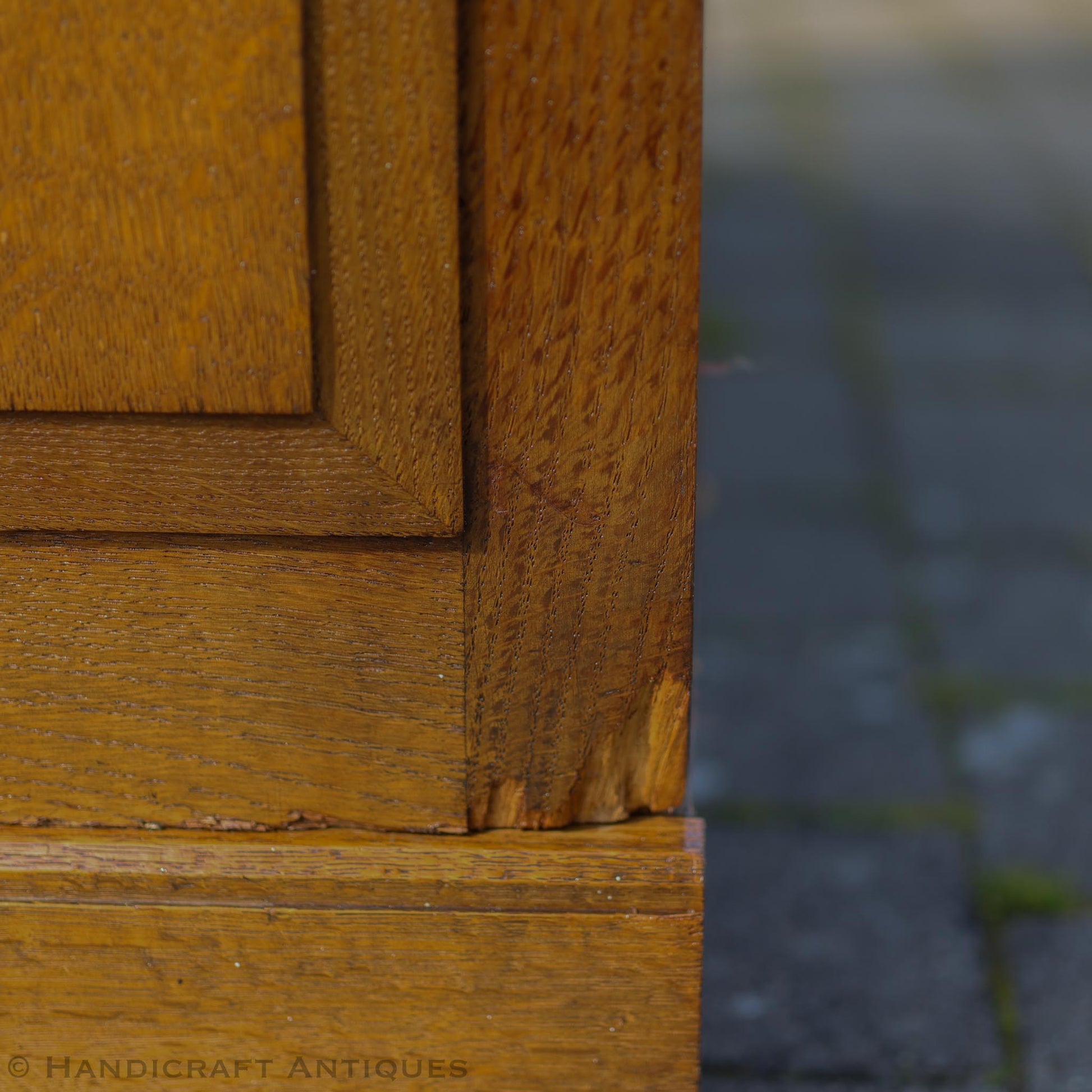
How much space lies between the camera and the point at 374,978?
0.54m

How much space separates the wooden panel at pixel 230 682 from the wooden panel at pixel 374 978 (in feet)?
0.07

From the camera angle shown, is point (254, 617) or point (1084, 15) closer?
point (254, 617)

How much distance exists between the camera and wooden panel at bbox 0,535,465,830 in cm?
51

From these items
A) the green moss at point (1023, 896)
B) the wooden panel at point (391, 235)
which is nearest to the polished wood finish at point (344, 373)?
the wooden panel at point (391, 235)

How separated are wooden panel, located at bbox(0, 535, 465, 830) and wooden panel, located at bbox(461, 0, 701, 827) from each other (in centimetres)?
3

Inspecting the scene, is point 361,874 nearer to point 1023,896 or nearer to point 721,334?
point 1023,896

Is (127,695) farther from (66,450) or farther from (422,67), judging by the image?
(422,67)

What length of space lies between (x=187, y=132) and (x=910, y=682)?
4.38 ft

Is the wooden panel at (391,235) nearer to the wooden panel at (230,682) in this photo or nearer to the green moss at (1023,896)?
the wooden panel at (230,682)

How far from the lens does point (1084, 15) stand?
6059 mm

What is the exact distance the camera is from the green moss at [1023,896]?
46.8 inches

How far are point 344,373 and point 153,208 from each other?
0.09m

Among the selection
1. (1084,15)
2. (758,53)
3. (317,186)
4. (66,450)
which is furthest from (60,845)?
(1084,15)

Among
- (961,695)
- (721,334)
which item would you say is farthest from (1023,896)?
(721,334)
